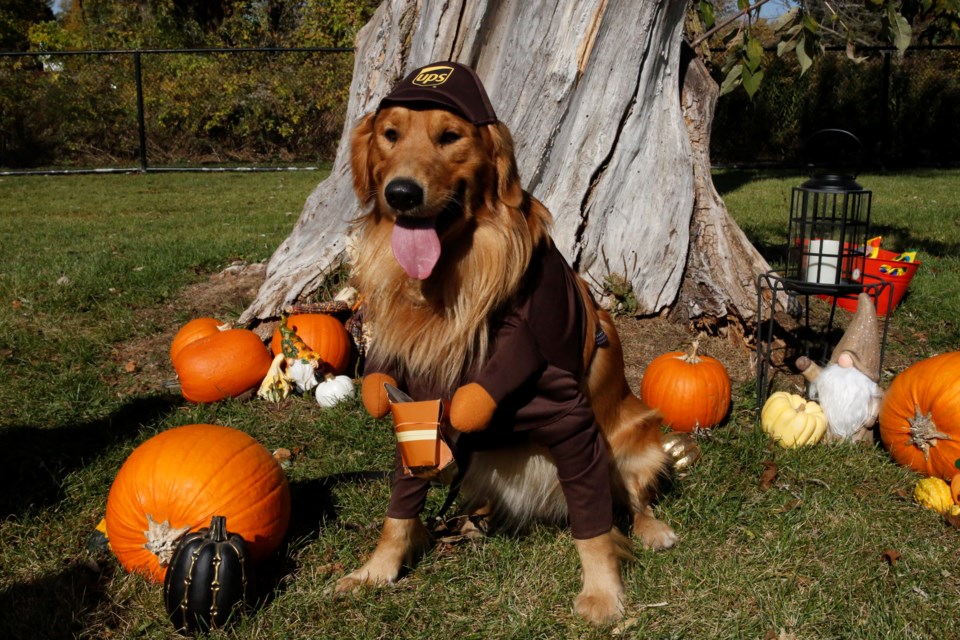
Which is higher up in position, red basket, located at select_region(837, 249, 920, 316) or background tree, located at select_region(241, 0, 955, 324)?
background tree, located at select_region(241, 0, 955, 324)

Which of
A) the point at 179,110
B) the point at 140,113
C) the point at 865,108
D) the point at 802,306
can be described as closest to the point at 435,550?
the point at 802,306

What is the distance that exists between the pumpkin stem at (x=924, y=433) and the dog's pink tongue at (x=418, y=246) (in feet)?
8.29

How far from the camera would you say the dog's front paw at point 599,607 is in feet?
8.41

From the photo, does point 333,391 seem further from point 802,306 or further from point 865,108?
point 865,108

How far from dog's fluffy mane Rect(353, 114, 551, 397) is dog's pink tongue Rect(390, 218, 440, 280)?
0.29ft

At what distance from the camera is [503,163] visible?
2.48 metres

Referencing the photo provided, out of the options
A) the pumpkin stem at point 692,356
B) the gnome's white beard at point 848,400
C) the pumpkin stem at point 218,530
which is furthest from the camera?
the pumpkin stem at point 692,356

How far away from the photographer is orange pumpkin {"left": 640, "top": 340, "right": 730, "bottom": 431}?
406cm

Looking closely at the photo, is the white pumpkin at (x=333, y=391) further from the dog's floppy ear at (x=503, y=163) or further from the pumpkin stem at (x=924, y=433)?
the pumpkin stem at (x=924, y=433)

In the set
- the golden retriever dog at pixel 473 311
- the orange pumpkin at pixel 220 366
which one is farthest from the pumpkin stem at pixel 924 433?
the orange pumpkin at pixel 220 366

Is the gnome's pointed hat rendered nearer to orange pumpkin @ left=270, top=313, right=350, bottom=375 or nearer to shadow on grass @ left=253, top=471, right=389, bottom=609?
shadow on grass @ left=253, top=471, right=389, bottom=609

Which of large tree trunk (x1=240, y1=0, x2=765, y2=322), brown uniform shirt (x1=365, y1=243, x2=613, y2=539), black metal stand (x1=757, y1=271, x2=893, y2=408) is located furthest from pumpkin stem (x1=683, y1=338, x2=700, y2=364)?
brown uniform shirt (x1=365, y1=243, x2=613, y2=539)

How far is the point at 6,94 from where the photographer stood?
17.2m

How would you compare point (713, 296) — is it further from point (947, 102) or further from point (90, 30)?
point (90, 30)
